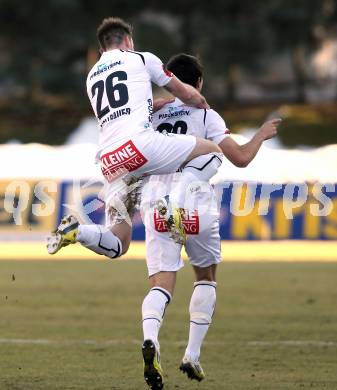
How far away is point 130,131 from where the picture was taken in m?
8.22

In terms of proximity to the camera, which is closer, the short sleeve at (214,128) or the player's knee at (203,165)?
the player's knee at (203,165)

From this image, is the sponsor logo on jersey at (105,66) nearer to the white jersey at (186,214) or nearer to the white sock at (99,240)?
the white jersey at (186,214)

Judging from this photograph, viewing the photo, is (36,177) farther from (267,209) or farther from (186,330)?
(186,330)

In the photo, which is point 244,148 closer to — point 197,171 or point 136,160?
point 197,171

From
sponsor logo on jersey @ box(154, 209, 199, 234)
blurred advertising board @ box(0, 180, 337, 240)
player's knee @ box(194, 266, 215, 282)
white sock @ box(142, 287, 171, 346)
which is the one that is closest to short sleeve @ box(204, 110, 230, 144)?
sponsor logo on jersey @ box(154, 209, 199, 234)

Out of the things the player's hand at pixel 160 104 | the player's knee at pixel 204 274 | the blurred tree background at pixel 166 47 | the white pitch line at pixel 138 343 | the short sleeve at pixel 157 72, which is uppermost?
the blurred tree background at pixel 166 47

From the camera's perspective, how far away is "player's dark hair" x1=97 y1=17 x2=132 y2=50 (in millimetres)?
8484

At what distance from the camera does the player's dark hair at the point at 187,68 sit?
8727mm

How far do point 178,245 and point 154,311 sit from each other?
558mm

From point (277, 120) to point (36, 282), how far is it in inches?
316

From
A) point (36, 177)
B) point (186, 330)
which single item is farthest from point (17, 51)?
point (186, 330)

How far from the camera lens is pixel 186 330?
37.9 feet

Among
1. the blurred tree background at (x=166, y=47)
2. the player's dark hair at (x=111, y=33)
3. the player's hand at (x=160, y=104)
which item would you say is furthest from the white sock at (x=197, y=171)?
the blurred tree background at (x=166, y=47)

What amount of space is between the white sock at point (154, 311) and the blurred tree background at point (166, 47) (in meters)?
29.3
